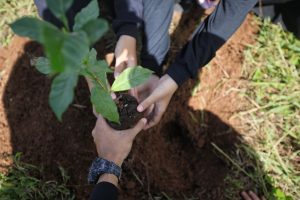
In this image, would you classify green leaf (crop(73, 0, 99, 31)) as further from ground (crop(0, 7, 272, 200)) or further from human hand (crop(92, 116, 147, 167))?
ground (crop(0, 7, 272, 200))

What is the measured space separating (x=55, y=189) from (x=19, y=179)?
159 millimetres

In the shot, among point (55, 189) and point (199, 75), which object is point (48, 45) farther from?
point (199, 75)

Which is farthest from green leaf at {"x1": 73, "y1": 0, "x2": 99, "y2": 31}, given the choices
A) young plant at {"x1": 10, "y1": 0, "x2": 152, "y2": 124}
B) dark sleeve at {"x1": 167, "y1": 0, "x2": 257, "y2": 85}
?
dark sleeve at {"x1": 167, "y1": 0, "x2": 257, "y2": 85}

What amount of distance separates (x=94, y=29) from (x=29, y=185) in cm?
105

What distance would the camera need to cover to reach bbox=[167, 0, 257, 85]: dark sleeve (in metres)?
1.45

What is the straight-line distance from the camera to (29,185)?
1551 mm

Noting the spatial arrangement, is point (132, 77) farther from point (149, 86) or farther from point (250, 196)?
point (250, 196)

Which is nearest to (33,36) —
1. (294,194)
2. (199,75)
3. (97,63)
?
(97,63)

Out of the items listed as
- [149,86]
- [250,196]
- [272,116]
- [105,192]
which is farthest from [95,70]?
[272,116]

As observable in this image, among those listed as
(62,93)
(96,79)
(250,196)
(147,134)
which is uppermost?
(62,93)

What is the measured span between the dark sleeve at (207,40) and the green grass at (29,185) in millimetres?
659

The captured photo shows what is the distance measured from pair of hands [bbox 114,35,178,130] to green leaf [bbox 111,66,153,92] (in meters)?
0.34

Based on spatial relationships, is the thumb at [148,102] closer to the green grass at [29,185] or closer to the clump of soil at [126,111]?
the clump of soil at [126,111]

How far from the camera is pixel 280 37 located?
2.03 m
